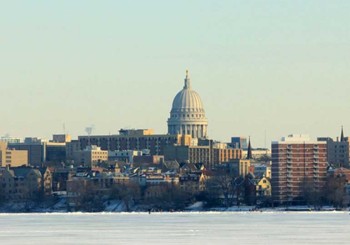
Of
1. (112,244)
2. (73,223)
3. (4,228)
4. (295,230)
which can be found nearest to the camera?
(112,244)

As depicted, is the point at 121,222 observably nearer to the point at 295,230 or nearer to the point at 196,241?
the point at 295,230

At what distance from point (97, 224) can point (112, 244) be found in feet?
107

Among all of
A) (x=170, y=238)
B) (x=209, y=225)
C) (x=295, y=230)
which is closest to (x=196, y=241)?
(x=170, y=238)

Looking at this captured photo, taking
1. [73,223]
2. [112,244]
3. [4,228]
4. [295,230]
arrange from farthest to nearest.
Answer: [73,223] → [4,228] → [295,230] → [112,244]

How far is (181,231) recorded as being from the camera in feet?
428

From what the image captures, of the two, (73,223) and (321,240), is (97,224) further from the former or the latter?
(321,240)

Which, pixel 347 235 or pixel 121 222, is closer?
pixel 347 235

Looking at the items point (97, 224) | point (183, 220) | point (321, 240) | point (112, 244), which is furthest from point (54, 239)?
point (183, 220)

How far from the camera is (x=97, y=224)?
147250 millimetres

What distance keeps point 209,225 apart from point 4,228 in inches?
568

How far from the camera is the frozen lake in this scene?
117m

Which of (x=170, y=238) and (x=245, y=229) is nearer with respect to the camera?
(x=170, y=238)

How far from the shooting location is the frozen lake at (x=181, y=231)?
117 meters

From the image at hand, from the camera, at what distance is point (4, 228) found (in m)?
139
